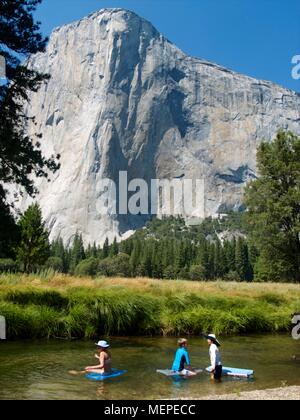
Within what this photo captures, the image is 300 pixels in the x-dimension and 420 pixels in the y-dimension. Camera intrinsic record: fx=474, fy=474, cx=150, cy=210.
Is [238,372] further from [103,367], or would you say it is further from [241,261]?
[241,261]

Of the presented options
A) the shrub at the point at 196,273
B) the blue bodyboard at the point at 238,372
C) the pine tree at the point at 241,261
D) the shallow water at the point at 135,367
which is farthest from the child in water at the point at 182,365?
the pine tree at the point at 241,261

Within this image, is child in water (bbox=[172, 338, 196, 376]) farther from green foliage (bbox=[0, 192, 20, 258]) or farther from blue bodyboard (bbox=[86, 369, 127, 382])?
green foliage (bbox=[0, 192, 20, 258])

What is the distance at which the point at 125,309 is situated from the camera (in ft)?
61.1

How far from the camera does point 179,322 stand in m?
19.6

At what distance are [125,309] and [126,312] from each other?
13 cm

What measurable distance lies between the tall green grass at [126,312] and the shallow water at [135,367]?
29.7 inches

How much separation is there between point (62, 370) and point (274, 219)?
27.3m

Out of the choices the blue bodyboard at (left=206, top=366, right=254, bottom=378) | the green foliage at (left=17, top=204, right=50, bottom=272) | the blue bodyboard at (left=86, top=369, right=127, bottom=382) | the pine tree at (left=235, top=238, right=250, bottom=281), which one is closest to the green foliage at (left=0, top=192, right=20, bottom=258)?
the blue bodyboard at (left=86, top=369, right=127, bottom=382)

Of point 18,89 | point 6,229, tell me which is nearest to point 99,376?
point 6,229

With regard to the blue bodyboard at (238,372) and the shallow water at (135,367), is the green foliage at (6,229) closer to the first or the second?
the shallow water at (135,367)

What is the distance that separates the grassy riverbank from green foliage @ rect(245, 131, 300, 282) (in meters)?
13.8

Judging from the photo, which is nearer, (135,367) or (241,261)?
(135,367)

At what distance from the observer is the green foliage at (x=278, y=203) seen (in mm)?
36938
